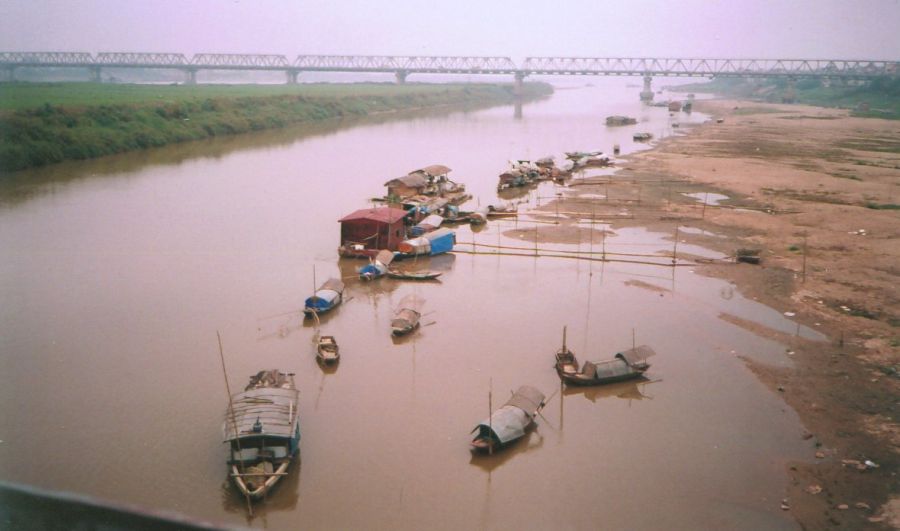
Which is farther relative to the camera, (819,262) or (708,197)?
(708,197)

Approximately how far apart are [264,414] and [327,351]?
3.53 m

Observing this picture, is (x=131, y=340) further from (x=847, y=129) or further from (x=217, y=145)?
(x=847, y=129)

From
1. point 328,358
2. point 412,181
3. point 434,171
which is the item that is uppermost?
point 434,171

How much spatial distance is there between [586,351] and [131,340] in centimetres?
1000

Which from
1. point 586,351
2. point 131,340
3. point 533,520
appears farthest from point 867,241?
point 131,340

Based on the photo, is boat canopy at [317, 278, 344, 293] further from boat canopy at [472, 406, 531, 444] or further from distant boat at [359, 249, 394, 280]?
boat canopy at [472, 406, 531, 444]

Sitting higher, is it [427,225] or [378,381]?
[427,225]

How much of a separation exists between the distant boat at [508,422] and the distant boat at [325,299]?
6.22 meters

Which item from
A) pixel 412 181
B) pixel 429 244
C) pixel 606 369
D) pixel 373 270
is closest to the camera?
pixel 606 369

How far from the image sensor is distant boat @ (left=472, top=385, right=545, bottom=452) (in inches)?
415

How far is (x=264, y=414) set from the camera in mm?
10219

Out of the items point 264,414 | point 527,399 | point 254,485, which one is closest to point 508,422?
point 527,399

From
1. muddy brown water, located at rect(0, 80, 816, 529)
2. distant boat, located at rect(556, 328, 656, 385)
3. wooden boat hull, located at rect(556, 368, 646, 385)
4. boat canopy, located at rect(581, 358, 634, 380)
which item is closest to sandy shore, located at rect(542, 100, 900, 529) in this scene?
muddy brown water, located at rect(0, 80, 816, 529)

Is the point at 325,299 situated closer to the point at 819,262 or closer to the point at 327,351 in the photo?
the point at 327,351
